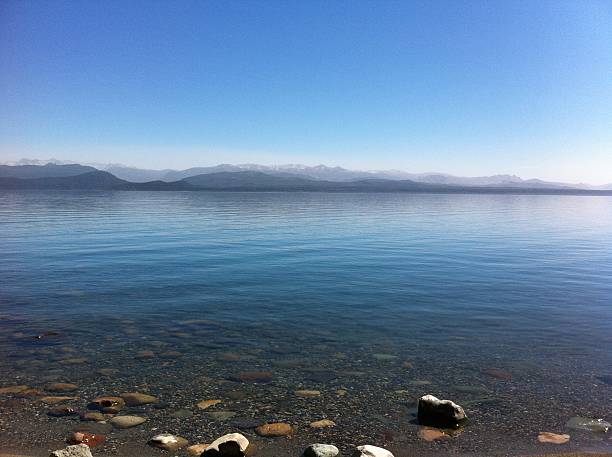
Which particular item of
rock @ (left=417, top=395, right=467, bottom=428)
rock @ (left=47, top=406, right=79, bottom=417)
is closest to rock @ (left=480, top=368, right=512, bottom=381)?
rock @ (left=417, top=395, right=467, bottom=428)

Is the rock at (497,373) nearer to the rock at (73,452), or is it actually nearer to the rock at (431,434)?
the rock at (431,434)

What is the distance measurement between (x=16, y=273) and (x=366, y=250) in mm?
24683

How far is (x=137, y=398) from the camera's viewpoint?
11.5 m

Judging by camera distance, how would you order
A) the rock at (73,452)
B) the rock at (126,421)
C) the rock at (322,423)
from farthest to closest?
1. the rock at (322,423)
2. the rock at (126,421)
3. the rock at (73,452)

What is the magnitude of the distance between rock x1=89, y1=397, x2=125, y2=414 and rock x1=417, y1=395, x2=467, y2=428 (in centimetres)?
683

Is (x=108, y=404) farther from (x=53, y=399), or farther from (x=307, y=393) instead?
(x=307, y=393)

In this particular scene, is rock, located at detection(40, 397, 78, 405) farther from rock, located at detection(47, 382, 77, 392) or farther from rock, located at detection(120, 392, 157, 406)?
rock, located at detection(120, 392, 157, 406)

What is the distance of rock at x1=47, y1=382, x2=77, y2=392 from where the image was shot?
11.9 m

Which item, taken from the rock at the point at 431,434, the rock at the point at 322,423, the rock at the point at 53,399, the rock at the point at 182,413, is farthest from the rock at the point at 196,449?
the rock at the point at 431,434

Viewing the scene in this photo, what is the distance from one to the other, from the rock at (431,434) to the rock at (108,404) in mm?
6723

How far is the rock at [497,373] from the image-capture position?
42.8 ft

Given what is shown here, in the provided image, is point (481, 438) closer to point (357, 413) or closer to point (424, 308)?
point (357, 413)

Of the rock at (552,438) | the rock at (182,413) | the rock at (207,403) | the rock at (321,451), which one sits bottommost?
the rock at (207,403)

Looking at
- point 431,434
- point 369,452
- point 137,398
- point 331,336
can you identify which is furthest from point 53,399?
point 431,434
